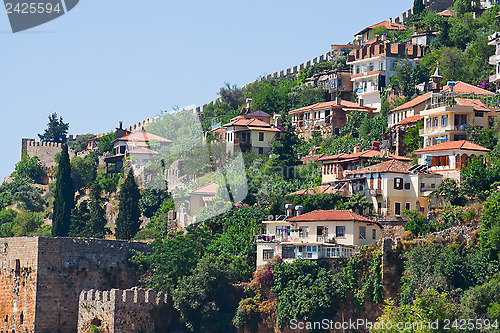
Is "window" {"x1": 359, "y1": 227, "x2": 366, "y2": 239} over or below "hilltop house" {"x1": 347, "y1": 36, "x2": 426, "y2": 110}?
below

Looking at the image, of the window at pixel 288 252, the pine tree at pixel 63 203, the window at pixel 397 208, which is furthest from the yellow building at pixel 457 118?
the pine tree at pixel 63 203

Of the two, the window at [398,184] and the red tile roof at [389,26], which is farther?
the red tile roof at [389,26]

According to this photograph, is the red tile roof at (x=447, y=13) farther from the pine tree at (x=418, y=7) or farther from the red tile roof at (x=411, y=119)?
the red tile roof at (x=411, y=119)

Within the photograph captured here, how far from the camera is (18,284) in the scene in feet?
240

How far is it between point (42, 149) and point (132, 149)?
2141cm

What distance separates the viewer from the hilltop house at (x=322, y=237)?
67875mm

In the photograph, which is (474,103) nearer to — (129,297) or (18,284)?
(129,297)

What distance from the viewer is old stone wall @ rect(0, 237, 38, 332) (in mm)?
72312

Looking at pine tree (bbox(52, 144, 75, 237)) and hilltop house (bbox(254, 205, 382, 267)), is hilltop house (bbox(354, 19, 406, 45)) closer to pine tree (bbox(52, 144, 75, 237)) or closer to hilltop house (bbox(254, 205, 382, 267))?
pine tree (bbox(52, 144, 75, 237))

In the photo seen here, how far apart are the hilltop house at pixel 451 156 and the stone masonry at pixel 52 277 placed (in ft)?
65.6

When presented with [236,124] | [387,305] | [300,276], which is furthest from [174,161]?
[387,305]

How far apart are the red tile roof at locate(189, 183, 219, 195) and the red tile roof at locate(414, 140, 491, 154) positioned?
16.1 metres

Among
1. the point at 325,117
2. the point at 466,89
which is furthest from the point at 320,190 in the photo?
the point at 325,117

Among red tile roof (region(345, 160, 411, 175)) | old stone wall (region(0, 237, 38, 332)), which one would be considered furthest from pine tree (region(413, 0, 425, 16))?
old stone wall (region(0, 237, 38, 332))
